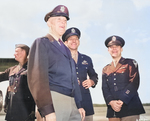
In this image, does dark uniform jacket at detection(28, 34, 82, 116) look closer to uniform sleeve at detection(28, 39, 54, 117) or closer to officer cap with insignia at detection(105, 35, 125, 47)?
uniform sleeve at detection(28, 39, 54, 117)

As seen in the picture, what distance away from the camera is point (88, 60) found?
3.21 metres

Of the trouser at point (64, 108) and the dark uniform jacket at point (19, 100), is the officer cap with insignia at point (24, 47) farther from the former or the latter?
the trouser at point (64, 108)

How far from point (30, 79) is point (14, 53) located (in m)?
1.13

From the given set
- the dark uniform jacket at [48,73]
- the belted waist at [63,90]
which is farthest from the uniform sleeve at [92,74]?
the belted waist at [63,90]

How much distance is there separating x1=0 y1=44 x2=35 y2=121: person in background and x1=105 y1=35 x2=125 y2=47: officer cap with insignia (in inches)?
47.9

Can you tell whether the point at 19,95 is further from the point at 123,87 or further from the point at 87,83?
the point at 123,87

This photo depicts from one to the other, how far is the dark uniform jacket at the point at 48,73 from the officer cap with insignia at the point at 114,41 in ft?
3.17

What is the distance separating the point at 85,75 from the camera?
3.09m

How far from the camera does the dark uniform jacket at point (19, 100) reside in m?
2.90

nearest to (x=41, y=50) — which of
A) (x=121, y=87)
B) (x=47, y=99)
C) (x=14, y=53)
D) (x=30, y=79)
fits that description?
(x=30, y=79)

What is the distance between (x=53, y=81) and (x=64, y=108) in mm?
322

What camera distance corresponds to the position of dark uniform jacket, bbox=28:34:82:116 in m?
2.00

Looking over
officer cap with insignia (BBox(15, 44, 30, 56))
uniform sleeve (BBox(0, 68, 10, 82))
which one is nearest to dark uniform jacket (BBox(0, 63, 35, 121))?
uniform sleeve (BBox(0, 68, 10, 82))

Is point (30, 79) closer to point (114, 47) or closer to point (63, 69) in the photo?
point (63, 69)
